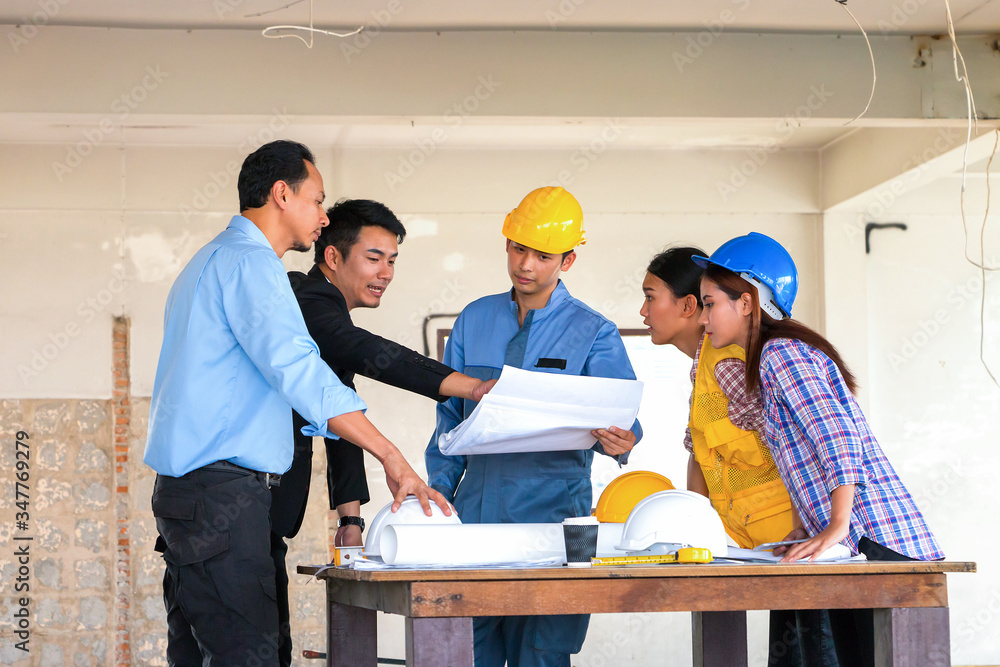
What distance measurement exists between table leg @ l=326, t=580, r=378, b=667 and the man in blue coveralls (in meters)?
0.48

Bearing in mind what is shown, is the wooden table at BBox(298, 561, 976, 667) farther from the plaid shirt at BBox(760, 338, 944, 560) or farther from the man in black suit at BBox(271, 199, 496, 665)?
the man in black suit at BBox(271, 199, 496, 665)

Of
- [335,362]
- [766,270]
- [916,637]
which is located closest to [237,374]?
[335,362]

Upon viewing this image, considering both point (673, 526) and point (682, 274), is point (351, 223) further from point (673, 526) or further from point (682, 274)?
point (673, 526)

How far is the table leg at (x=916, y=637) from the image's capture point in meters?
1.96

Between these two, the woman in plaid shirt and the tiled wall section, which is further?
the tiled wall section

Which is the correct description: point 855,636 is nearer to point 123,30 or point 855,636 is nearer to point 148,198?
point 123,30

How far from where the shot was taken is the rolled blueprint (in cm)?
204

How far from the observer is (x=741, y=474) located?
8.40 feet

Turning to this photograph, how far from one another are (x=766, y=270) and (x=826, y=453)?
55 cm

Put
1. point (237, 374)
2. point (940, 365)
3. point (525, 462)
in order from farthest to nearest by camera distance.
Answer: point (940, 365), point (525, 462), point (237, 374)

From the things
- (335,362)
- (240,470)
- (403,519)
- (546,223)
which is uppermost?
(546,223)

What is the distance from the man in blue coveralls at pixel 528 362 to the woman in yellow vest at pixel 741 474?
0.33 m

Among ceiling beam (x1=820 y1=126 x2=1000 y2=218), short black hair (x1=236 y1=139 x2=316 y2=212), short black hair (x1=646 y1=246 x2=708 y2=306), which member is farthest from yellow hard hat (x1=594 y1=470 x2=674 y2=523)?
ceiling beam (x1=820 y1=126 x2=1000 y2=218)

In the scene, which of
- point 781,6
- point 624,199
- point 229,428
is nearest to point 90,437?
point 624,199
